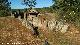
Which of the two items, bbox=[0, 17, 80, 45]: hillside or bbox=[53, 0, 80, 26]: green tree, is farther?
bbox=[53, 0, 80, 26]: green tree

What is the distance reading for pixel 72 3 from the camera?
21094mm

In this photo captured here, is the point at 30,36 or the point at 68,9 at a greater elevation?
the point at 68,9

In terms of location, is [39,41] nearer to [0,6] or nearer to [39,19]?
[39,19]

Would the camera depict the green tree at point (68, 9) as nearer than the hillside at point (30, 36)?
No

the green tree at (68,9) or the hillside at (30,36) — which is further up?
the green tree at (68,9)

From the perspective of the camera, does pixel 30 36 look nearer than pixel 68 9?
Yes

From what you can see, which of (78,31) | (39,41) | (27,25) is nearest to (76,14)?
(78,31)

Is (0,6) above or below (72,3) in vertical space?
below

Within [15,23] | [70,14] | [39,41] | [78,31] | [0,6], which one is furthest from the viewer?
[0,6]

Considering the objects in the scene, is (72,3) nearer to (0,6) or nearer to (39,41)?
(39,41)

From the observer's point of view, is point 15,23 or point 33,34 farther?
point 15,23

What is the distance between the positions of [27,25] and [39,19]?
1.99m

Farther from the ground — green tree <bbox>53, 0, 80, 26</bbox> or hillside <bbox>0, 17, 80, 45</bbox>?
green tree <bbox>53, 0, 80, 26</bbox>

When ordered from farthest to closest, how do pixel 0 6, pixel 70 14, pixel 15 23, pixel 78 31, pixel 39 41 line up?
pixel 0 6
pixel 70 14
pixel 15 23
pixel 78 31
pixel 39 41
